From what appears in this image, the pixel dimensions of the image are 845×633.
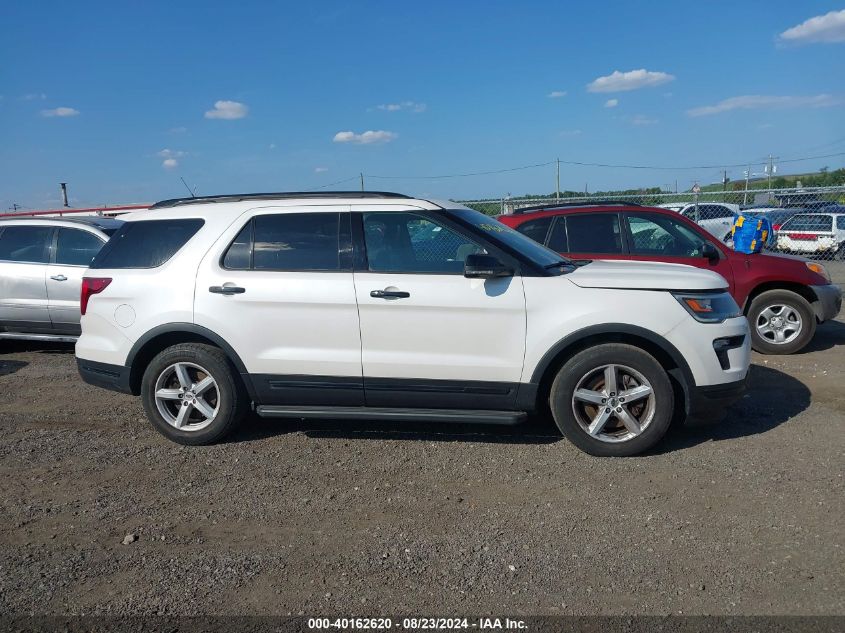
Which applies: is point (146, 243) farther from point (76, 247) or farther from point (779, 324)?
point (779, 324)

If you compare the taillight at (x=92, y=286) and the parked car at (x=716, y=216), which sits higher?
the parked car at (x=716, y=216)

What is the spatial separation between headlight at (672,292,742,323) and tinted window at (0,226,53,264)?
24.5ft

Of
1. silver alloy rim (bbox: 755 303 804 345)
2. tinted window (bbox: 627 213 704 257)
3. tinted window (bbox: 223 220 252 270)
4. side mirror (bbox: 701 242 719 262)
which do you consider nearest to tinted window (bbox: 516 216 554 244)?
tinted window (bbox: 627 213 704 257)

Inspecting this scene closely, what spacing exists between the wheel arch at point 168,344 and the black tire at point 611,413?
7.35 feet

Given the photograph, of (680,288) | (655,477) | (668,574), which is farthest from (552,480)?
(680,288)

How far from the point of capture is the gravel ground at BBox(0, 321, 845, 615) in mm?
3248

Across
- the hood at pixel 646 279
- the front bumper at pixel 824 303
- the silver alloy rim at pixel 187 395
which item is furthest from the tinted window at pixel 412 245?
the front bumper at pixel 824 303

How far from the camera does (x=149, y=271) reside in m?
5.30

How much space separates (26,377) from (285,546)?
5.37 m

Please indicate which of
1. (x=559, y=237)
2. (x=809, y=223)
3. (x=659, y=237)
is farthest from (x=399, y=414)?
(x=809, y=223)

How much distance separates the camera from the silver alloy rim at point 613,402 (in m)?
4.74

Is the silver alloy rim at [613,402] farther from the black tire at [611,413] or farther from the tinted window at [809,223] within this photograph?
the tinted window at [809,223]

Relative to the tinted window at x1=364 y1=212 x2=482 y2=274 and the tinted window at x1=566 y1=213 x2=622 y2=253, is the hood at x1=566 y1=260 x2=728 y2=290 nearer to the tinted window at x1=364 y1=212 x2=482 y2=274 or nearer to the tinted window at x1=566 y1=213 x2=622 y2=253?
the tinted window at x1=364 y1=212 x2=482 y2=274

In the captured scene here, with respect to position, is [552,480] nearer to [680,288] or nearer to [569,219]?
[680,288]
